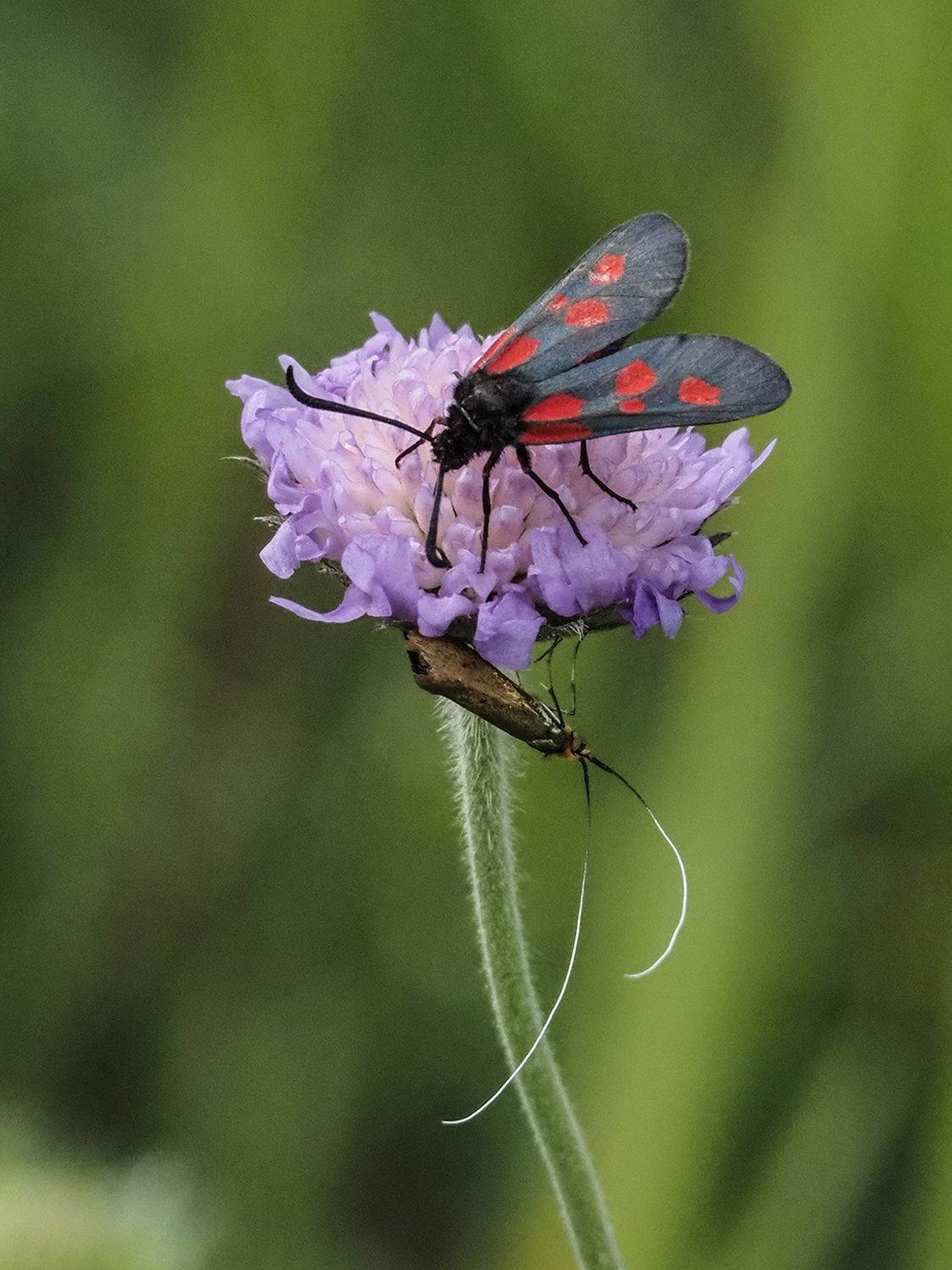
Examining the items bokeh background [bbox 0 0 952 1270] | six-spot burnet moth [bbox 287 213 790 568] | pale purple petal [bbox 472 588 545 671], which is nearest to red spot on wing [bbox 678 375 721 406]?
six-spot burnet moth [bbox 287 213 790 568]

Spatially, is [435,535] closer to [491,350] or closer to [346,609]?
[346,609]

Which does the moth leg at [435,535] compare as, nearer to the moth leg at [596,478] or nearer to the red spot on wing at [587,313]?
the moth leg at [596,478]

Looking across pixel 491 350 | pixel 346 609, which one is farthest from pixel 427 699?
pixel 346 609

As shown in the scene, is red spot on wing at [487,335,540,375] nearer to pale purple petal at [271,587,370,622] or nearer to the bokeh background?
pale purple petal at [271,587,370,622]

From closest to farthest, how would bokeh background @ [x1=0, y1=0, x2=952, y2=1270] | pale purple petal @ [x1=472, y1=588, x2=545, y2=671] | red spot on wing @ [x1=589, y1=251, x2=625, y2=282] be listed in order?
pale purple petal @ [x1=472, y1=588, x2=545, y2=671], red spot on wing @ [x1=589, y1=251, x2=625, y2=282], bokeh background @ [x1=0, y1=0, x2=952, y2=1270]

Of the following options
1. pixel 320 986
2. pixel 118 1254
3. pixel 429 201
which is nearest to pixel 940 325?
pixel 429 201

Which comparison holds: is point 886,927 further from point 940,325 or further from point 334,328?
point 334,328

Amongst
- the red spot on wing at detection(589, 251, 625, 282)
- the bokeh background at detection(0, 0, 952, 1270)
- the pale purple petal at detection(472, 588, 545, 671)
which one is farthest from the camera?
the bokeh background at detection(0, 0, 952, 1270)

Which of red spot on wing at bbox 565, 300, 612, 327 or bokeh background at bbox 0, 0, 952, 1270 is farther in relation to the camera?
bokeh background at bbox 0, 0, 952, 1270
